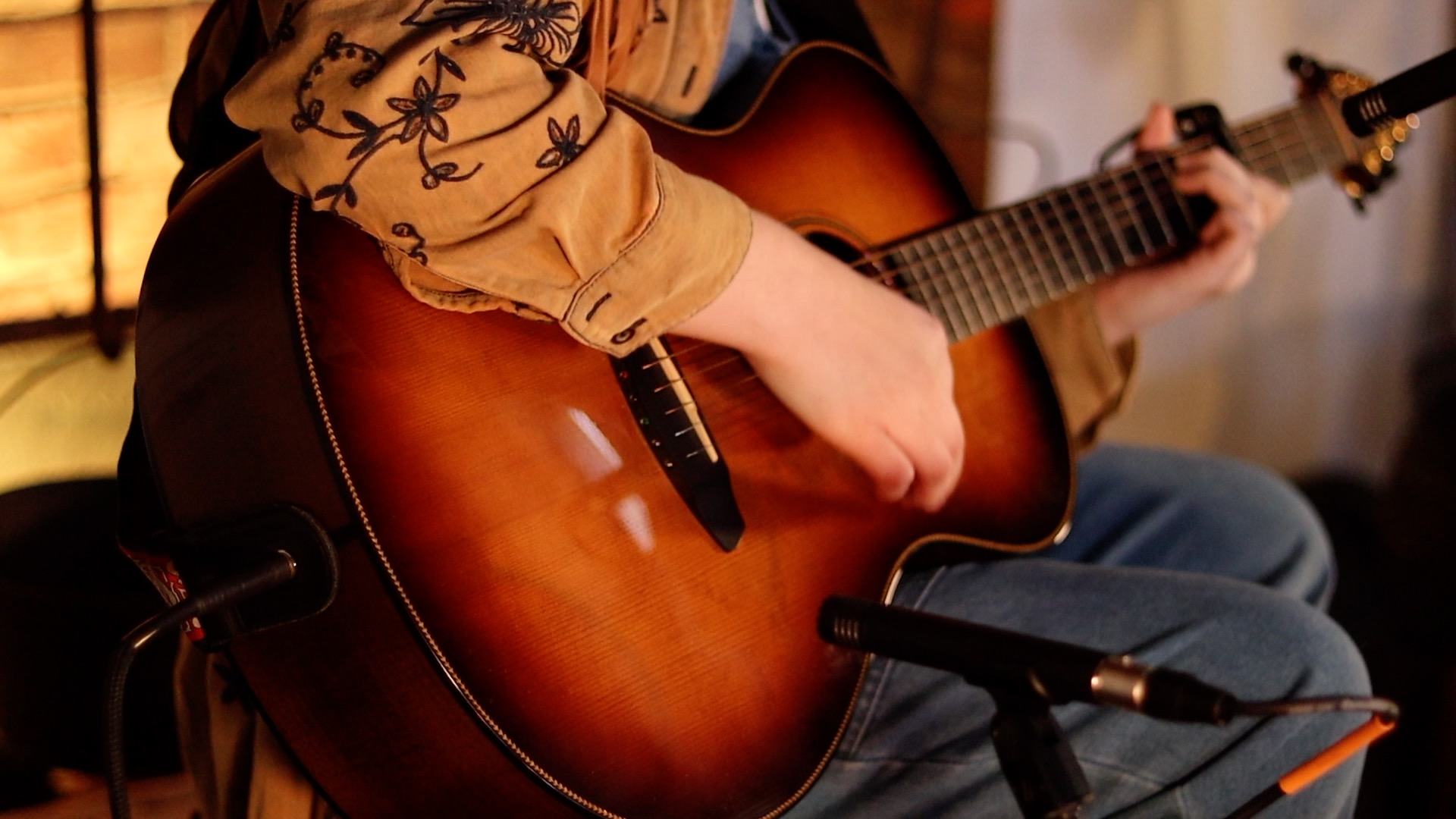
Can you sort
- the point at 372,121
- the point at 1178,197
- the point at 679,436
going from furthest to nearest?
1. the point at 1178,197
2. the point at 679,436
3. the point at 372,121

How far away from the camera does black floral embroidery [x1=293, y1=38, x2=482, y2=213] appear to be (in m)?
0.54

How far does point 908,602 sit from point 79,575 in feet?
2.51

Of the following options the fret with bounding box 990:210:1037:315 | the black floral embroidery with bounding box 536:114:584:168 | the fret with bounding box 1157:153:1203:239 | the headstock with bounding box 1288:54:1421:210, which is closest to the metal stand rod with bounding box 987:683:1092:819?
the black floral embroidery with bounding box 536:114:584:168

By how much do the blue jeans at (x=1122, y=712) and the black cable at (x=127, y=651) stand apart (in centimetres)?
42

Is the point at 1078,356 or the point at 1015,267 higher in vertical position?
the point at 1015,267

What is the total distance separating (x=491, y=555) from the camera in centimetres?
62

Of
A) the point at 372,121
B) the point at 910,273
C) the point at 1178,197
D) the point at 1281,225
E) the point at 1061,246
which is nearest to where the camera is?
the point at 372,121

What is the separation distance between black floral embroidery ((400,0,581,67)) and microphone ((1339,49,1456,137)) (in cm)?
60

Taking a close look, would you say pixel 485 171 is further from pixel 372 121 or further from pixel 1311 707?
pixel 1311 707

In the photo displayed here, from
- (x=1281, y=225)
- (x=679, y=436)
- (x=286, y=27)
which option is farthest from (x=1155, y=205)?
(x=1281, y=225)

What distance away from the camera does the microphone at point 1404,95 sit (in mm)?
768

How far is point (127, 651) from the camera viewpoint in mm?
548

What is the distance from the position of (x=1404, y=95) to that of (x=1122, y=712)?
1.63 ft

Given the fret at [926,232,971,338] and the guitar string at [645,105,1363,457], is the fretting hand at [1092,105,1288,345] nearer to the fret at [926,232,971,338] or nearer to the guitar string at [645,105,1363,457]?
the guitar string at [645,105,1363,457]
